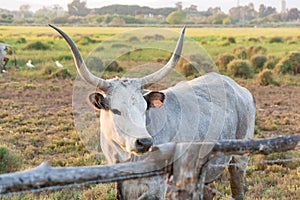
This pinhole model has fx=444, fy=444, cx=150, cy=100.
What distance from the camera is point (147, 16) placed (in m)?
116

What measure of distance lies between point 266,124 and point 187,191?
8.86 meters

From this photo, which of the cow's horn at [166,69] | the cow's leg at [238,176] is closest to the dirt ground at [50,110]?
the cow's leg at [238,176]

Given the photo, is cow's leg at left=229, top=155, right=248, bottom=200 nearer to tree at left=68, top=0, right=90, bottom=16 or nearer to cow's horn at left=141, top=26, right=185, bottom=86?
cow's horn at left=141, top=26, right=185, bottom=86

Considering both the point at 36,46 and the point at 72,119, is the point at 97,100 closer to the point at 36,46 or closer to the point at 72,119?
the point at 72,119

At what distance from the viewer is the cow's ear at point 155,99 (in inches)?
187

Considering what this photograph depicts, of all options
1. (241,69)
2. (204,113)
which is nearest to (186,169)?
(204,113)

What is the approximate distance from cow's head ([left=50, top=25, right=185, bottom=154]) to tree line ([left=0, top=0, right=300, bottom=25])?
82.0 meters

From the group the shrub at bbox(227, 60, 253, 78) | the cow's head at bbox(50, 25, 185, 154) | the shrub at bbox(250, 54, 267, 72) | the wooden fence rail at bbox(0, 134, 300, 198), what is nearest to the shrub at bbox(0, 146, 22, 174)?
the cow's head at bbox(50, 25, 185, 154)

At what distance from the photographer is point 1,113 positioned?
12266mm

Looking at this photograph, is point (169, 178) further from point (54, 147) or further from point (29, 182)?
point (54, 147)

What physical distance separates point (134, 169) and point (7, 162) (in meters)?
5.51

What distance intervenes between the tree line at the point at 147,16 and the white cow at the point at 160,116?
80.9 meters

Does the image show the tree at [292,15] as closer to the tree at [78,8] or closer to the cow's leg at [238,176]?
the tree at [78,8]

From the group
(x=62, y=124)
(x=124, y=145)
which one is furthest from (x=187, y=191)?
(x=62, y=124)
